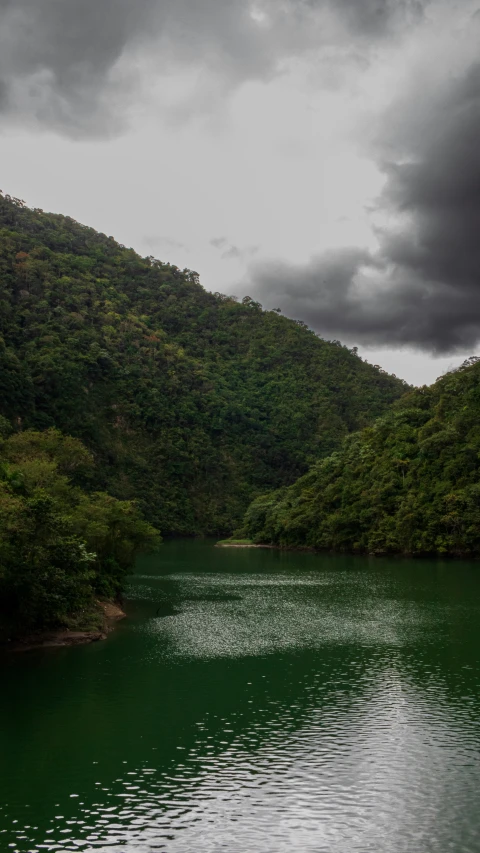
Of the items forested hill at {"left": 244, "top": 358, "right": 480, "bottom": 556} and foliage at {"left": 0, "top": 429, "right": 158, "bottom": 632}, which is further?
forested hill at {"left": 244, "top": 358, "right": 480, "bottom": 556}

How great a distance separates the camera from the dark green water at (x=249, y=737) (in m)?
14.7

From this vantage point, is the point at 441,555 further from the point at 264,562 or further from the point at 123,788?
the point at 123,788

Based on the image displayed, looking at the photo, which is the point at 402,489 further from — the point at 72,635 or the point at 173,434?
the point at 72,635

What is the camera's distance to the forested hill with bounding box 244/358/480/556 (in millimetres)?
84812

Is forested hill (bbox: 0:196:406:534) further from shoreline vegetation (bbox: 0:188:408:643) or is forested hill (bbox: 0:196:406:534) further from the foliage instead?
the foliage

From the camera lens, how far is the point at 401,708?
2291 cm

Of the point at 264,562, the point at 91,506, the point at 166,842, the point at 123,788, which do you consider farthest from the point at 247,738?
the point at 264,562

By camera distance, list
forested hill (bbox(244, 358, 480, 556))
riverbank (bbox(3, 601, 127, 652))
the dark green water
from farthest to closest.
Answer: forested hill (bbox(244, 358, 480, 556)) < riverbank (bbox(3, 601, 127, 652)) < the dark green water

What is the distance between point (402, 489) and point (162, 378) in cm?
7579

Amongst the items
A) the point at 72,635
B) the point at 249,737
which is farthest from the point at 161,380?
the point at 249,737

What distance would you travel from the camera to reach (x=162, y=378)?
15588 centimetres

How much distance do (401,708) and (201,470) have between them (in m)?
125

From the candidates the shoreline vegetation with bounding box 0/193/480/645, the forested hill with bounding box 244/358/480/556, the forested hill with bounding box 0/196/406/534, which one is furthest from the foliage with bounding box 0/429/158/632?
the forested hill with bounding box 0/196/406/534

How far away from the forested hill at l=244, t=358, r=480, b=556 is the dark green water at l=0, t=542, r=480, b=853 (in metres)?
44.7
